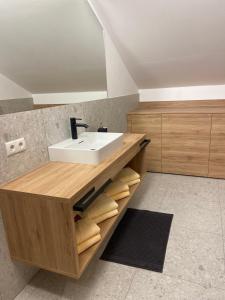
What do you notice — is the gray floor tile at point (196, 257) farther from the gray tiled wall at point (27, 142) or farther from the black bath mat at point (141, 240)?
the gray tiled wall at point (27, 142)

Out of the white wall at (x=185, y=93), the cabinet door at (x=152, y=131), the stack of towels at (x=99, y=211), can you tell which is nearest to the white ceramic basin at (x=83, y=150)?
the stack of towels at (x=99, y=211)

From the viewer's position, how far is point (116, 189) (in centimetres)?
197

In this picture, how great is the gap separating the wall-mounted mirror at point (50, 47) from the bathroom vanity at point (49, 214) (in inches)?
18.4

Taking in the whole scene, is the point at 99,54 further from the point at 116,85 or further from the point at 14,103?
the point at 14,103

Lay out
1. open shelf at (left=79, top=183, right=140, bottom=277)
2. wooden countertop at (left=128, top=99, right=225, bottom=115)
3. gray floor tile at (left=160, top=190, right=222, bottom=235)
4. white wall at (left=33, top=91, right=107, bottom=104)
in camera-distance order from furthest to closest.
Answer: wooden countertop at (left=128, top=99, right=225, bottom=115) < gray floor tile at (left=160, top=190, right=222, bottom=235) < white wall at (left=33, top=91, right=107, bottom=104) < open shelf at (left=79, top=183, right=140, bottom=277)

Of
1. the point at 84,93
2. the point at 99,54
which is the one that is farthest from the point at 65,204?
the point at 99,54

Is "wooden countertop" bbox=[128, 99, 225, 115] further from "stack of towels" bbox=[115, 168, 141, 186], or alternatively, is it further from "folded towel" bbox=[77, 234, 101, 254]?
"folded towel" bbox=[77, 234, 101, 254]

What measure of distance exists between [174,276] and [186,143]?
1.78m

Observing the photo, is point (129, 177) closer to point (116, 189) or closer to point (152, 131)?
point (116, 189)

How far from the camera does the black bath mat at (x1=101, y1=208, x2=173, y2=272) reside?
1.71m

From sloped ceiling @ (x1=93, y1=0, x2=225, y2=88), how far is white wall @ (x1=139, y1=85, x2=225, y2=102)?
0.48 feet

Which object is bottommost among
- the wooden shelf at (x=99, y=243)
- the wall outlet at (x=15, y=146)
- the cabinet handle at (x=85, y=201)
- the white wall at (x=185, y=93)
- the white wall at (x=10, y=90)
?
the wooden shelf at (x=99, y=243)

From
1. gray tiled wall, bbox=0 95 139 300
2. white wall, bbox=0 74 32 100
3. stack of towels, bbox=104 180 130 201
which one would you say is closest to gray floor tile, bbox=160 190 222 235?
stack of towels, bbox=104 180 130 201

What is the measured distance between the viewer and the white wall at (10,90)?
136 cm
